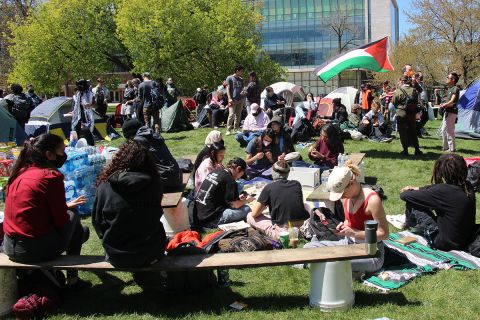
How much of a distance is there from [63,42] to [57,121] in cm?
1723

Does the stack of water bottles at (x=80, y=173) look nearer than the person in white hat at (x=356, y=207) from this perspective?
No

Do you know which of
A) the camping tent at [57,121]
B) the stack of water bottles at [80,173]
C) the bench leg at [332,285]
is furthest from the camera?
the camping tent at [57,121]

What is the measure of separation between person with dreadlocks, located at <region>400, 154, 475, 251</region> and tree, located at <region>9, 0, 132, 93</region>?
27.8 meters

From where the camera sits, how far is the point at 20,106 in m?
13.6

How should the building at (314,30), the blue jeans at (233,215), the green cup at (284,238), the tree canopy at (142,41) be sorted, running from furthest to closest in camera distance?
the building at (314,30) < the tree canopy at (142,41) < the blue jeans at (233,215) < the green cup at (284,238)

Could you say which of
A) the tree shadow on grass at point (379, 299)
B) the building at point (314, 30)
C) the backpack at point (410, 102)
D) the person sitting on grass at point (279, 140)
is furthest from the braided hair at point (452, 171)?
Result: the building at point (314, 30)

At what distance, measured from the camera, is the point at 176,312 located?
4117mm

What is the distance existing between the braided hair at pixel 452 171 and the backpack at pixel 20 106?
11783 millimetres

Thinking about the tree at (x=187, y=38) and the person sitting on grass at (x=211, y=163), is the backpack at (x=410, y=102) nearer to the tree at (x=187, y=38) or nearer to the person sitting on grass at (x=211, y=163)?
the person sitting on grass at (x=211, y=163)

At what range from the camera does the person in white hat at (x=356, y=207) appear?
440 centimetres

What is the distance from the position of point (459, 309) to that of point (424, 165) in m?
5.96

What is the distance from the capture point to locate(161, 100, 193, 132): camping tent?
15.1 meters

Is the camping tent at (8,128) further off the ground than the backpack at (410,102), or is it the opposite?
the backpack at (410,102)

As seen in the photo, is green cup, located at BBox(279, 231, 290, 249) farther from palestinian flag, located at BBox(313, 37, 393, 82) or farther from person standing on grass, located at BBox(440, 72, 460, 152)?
palestinian flag, located at BBox(313, 37, 393, 82)
